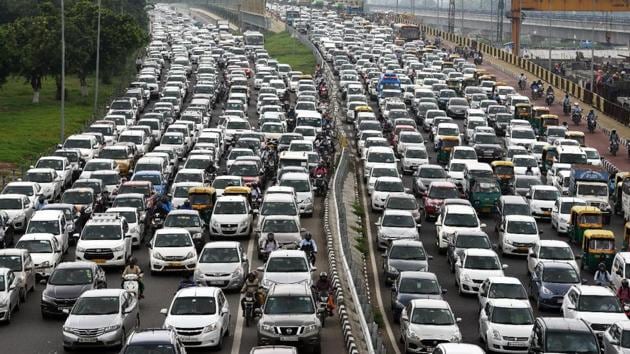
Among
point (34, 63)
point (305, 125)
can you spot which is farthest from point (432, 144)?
point (34, 63)

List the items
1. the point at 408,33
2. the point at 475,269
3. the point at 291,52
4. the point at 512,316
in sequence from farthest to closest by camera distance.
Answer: the point at 291,52
the point at 408,33
the point at 475,269
the point at 512,316

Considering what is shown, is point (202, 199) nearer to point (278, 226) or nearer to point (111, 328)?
point (278, 226)

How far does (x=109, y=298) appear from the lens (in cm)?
3095

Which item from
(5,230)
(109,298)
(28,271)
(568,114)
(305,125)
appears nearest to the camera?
(109,298)

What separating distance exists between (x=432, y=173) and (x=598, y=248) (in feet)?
46.3

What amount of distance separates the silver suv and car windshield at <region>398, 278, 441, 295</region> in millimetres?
3928

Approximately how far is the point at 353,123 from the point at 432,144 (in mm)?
9016

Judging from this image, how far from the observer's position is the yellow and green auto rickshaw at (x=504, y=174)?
56562 mm

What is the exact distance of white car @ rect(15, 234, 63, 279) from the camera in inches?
1524

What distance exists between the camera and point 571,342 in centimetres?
2783

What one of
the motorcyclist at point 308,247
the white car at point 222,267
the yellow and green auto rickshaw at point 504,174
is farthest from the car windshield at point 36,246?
the yellow and green auto rickshaw at point 504,174

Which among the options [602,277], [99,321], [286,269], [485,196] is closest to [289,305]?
[99,321]

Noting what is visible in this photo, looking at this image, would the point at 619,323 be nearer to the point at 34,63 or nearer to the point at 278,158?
the point at 278,158

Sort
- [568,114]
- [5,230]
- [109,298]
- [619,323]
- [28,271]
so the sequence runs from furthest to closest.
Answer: [568,114]
[5,230]
[28,271]
[109,298]
[619,323]
